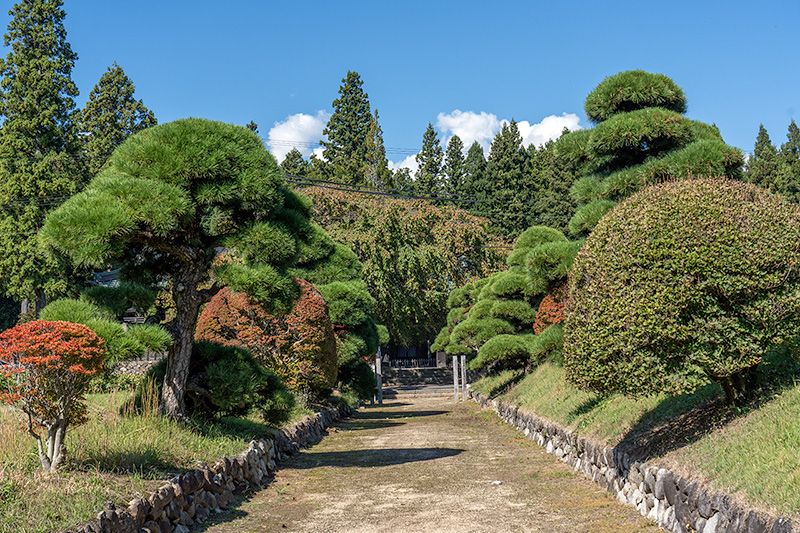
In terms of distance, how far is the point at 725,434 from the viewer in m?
6.38

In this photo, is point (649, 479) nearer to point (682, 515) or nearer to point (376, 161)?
point (682, 515)

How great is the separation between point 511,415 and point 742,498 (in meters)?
11.6

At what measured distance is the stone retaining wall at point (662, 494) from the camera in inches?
193

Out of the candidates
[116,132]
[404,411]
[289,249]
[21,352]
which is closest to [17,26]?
[116,132]

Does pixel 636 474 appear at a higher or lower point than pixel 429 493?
higher

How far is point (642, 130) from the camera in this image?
11.3 meters

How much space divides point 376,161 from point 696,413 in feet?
148

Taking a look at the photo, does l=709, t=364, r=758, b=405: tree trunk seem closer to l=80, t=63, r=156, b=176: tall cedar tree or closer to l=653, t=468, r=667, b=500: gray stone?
l=653, t=468, r=667, b=500: gray stone

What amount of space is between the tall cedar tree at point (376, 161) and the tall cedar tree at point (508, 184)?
7.37 metres

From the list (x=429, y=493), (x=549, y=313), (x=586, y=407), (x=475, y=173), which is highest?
(x=475, y=173)

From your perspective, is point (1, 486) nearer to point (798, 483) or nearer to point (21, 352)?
point (21, 352)

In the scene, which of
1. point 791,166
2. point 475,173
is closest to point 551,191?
point 475,173

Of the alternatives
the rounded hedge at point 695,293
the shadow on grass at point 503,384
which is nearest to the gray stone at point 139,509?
the rounded hedge at point 695,293

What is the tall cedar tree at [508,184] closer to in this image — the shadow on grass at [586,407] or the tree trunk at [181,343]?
the shadow on grass at [586,407]
